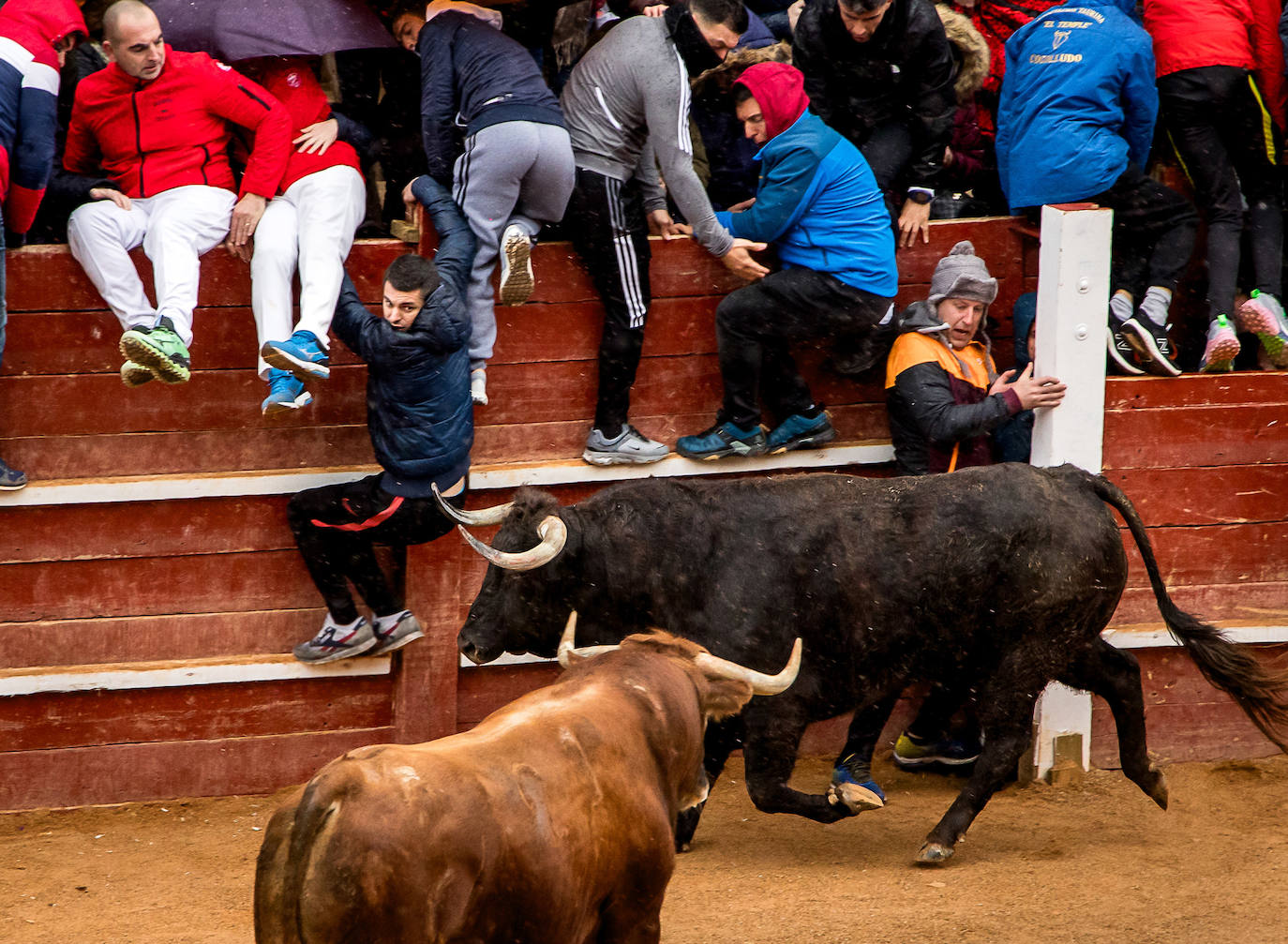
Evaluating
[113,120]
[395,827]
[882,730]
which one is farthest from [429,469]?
[395,827]

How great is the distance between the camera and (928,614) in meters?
5.47

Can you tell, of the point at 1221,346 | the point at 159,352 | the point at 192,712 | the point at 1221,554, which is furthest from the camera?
the point at 1221,554

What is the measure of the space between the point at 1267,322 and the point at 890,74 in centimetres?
197

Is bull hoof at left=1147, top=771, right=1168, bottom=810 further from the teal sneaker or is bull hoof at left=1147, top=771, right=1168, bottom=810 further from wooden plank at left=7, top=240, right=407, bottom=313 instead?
wooden plank at left=7, top=240, right=407, bottom=313

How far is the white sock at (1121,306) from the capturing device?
6426mm

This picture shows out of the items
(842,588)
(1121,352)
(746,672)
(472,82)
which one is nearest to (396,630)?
(842,588)

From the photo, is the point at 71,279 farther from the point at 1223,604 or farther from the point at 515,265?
the point at 1223,604

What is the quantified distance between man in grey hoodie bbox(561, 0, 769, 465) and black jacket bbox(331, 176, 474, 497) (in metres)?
0.61

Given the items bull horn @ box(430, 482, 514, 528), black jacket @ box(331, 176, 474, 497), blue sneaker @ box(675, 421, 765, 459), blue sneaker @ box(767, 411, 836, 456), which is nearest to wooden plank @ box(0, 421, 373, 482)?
black jacket @ box(331, 176, 474, 497)

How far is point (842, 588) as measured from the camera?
18.0 feet

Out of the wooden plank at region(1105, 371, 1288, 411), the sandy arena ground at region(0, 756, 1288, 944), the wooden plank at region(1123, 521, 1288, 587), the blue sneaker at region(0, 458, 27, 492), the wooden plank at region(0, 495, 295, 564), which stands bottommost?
the sandy arena ground at region(0, 756, 1288, 944)

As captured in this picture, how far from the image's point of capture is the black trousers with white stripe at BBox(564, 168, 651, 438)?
6.11 m

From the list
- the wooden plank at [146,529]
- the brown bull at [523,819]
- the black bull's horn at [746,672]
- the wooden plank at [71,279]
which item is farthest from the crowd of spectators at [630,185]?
the brown bull at [523,819]

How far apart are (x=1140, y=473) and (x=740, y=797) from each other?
7.39 feet
